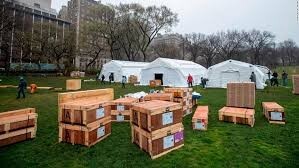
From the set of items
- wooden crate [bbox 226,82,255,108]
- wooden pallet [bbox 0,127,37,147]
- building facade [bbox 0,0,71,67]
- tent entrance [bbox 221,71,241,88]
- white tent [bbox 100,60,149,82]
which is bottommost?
wooden pallet [bbox 0,127,37,147]

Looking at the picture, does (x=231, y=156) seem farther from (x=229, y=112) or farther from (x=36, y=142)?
(x=36, y=142)

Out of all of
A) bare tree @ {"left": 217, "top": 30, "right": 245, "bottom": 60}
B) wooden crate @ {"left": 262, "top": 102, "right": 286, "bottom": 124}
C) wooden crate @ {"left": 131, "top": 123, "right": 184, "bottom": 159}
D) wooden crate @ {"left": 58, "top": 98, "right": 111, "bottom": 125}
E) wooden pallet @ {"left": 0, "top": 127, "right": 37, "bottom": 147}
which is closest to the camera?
wooden crate @ {"left": 131, "top": 123, "right": 184, "bottom": 159}

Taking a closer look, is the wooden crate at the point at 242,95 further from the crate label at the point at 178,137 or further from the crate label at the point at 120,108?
the crate label at the point at 178,137

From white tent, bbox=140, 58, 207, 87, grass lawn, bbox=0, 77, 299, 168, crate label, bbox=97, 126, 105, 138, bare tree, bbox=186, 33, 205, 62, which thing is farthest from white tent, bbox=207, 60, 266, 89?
bare tree, bbox=186, 33, 205, 62

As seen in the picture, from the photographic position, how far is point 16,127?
7457mm

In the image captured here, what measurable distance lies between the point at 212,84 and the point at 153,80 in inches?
288

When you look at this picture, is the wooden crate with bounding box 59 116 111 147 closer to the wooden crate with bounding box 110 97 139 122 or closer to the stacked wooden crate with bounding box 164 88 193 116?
the wooden crate with bounding box 110 97 139 122

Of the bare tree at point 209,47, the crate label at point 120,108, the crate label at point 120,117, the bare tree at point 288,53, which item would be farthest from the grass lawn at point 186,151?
the bare tree at point 288,53

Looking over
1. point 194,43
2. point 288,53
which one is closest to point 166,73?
point 194,43

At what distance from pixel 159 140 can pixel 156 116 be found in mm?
664

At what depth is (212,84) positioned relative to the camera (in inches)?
1122

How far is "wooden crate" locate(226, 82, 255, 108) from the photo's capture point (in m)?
11.7

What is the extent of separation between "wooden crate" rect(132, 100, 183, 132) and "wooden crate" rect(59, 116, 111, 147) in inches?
51.3

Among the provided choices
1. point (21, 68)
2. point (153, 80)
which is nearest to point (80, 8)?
point (21, 68)
